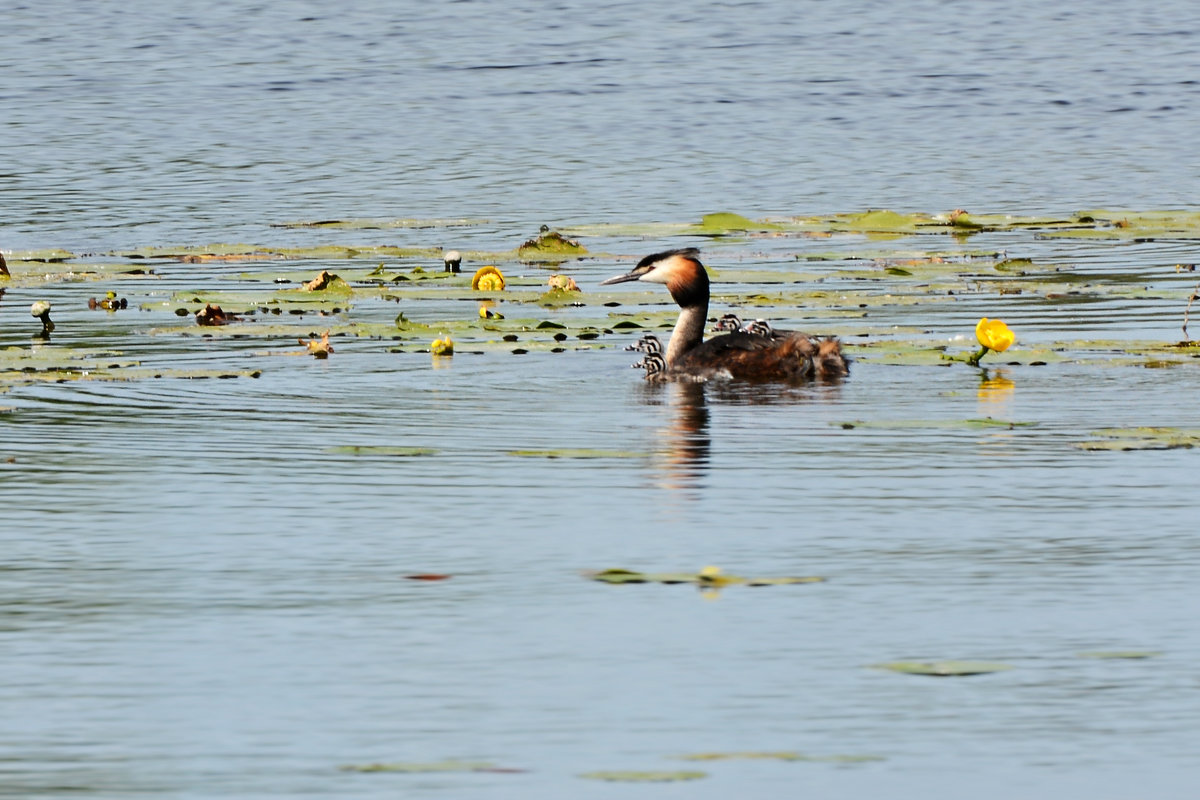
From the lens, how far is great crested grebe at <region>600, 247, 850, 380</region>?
14.1m

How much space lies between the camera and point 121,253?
2148 centimetres

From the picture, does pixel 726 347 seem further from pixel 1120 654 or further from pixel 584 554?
pixel 1120 654

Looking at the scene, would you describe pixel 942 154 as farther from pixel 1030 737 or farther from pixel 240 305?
pixel 1030 737

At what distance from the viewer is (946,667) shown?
23.4 feet

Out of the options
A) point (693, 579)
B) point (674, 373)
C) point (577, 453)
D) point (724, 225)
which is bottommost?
point (693, 579)

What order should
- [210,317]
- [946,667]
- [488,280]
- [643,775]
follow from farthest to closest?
[488,280], [210,317], [946,667], [643,775]

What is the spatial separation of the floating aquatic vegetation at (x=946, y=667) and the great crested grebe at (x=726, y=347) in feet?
22.4

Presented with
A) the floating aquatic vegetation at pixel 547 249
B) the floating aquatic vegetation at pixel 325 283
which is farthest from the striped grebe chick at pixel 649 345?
the floating aquatic vegetation at pixel 547 249

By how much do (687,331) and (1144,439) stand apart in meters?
→ 4.49

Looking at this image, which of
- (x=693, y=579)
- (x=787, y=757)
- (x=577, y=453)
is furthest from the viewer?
(x=577, y=453)

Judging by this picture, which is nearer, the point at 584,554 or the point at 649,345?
the point at 584,554

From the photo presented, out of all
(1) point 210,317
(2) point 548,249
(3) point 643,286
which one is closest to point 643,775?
(1) point 210,317

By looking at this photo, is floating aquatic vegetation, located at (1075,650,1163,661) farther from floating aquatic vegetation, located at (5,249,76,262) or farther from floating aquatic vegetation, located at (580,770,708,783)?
floating aquatic vegetation, located at (5,249,76,262)

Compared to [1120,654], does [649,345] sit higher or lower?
higher
